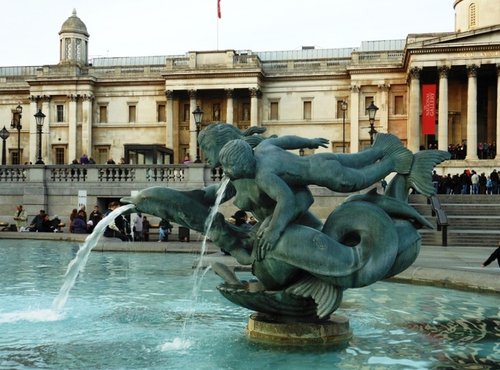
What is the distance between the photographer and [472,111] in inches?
2184

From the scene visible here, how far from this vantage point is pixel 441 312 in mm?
9453

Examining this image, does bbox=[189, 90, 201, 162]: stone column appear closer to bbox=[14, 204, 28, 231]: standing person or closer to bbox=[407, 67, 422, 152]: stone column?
bbox=[407, 67, 422, 152]: stone column

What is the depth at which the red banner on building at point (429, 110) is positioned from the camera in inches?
2120

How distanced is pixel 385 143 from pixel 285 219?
1413 mm

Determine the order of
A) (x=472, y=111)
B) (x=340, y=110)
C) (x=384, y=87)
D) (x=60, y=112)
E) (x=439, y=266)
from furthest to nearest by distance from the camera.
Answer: (x=60, y=112) → (x=340, y=110) → (x=384, y=87) → (x=472, y=111) → (x=439, y=266)

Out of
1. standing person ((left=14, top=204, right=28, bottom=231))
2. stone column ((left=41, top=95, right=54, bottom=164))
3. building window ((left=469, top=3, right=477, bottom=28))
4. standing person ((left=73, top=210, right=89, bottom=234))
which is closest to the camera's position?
standing person ((left=73, top=210, right=89, bottom=234))

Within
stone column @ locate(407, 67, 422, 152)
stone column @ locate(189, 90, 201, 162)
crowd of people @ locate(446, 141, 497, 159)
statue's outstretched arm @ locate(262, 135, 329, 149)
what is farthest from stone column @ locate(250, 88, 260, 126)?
statue's outstretched arm @ locate(262, 135, 329, 149)

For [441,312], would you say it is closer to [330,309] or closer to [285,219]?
[330,309]

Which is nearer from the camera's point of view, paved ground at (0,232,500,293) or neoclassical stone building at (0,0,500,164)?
paved ground at (0,232,500,293)

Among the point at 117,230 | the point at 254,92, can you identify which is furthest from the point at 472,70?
the point at 117,230

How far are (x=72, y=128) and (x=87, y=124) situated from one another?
1.38 m

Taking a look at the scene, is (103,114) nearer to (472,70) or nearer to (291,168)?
(472,70)

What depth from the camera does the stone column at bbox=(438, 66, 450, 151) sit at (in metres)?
55.6

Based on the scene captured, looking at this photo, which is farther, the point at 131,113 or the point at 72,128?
the point at 131,113
